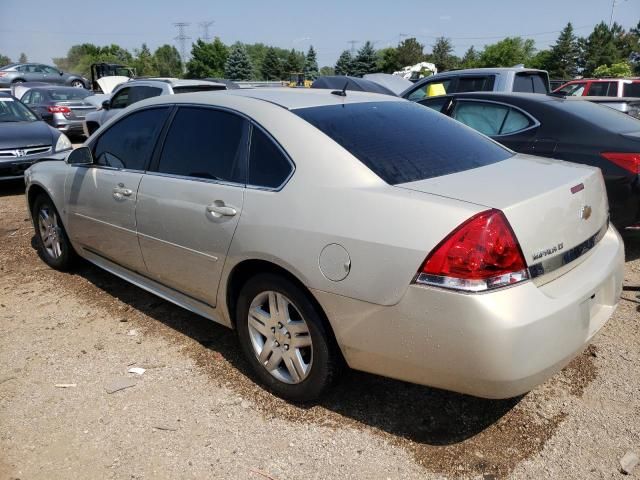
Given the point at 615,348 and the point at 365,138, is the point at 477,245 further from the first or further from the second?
the point at 615,348

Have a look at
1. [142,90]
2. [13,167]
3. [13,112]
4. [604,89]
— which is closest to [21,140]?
[13,167]

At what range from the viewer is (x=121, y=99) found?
34.2ft

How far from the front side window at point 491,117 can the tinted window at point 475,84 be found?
3004mm

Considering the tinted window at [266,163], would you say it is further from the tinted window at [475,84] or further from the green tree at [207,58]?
the green tree at [207,58]

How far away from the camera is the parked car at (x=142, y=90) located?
914 centimetres

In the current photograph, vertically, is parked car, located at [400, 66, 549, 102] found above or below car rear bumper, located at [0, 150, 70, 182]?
above

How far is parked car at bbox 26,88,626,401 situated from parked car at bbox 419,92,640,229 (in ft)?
5.67

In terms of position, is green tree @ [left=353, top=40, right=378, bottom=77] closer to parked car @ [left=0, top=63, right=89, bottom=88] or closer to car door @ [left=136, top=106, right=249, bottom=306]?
parked car @ [left=0, top=63, right=89, bottom=88]

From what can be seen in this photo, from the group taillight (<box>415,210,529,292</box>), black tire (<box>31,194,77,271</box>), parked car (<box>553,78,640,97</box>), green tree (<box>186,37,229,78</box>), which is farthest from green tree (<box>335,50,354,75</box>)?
taillight (<box>415,210,529,292</box>)

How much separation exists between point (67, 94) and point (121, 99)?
484cm

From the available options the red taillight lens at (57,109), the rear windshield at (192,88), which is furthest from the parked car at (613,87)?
the red taillight lens at (57,109)

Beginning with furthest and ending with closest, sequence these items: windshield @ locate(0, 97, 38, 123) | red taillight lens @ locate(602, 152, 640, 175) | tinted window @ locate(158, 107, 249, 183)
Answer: windshield @ locate(0, 97, 38, 123) < red taillight lens @ locate(602, 152, 640, 175) < tinted window @ locate(158, 107, 249, 183)

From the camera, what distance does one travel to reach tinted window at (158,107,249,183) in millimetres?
2998

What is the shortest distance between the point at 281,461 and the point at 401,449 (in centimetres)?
56
